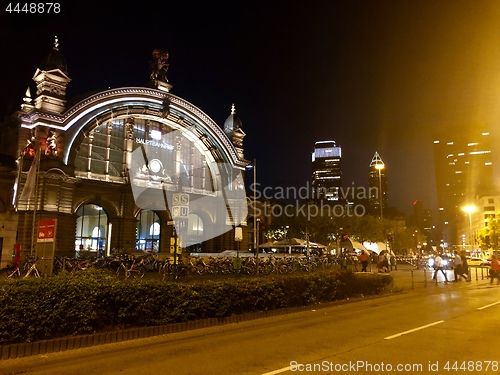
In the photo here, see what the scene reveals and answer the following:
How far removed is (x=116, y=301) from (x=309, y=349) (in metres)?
4.50

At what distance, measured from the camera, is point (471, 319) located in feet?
41.0

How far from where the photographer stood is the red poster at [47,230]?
12.9 m

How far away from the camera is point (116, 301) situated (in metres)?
9.84

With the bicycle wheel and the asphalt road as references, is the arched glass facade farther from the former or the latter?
the asphalt road

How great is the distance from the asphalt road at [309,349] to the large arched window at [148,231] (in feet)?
113

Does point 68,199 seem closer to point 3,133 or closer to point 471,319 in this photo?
point 3,133

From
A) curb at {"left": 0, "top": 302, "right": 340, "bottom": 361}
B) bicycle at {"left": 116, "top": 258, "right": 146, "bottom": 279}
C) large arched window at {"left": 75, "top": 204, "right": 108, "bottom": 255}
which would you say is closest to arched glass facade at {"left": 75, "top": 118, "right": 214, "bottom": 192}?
large arched window at {"left": 75, "top": 204, "right": 108, "bottom": 255}

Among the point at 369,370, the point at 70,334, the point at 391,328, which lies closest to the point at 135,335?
the point at 70,334

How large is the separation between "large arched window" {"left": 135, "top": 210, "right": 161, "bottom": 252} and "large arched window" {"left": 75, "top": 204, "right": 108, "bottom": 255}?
3.73 meters

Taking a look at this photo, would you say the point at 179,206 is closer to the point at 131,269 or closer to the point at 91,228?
the point at 131,269

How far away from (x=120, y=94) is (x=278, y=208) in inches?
1204

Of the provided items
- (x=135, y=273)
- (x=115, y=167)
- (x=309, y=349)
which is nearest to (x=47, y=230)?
(x=309, y=349)

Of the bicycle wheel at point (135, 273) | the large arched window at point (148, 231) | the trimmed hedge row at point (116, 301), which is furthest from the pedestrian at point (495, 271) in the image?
the large arched window at point (148, 231)

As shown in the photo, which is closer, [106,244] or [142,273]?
[142,273]
